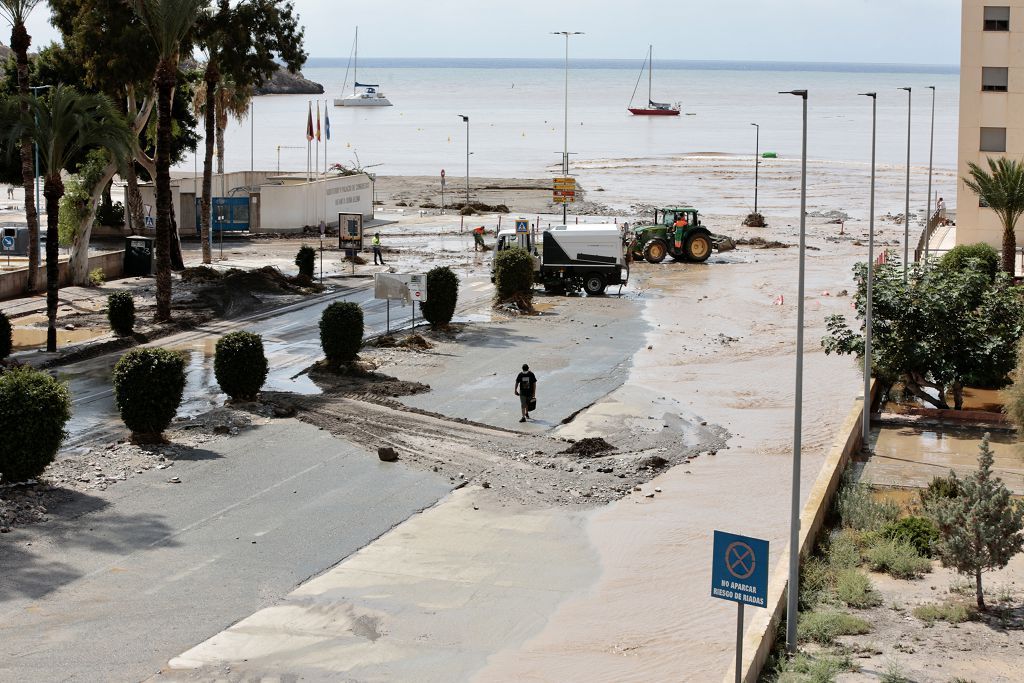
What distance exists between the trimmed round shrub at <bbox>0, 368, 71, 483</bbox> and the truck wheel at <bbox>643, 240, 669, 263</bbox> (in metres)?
37.6

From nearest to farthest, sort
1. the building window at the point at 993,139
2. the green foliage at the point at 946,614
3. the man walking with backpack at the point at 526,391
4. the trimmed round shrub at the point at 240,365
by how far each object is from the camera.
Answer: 1. the green foliage at the point at 946,614
2. the man walking with backpack at the point at 526,391
3. the trimmed round shrub at the point at 240,365
4. the building window at the point at 993,139

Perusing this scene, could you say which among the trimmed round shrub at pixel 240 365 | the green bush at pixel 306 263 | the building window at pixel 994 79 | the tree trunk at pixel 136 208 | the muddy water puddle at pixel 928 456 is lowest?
the muddy water puddle at pixel 928 456

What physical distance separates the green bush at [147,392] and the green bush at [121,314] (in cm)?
1192

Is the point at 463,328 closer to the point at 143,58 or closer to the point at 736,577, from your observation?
the point at 143,58

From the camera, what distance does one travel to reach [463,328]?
3944 cm

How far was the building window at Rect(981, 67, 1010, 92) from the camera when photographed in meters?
55.4

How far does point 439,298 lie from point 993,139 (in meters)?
29.3

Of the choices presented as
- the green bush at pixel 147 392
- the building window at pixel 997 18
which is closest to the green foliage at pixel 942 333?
the green bush at pixel 147 392

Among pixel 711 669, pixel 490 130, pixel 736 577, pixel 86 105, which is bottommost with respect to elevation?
pixel 711 669

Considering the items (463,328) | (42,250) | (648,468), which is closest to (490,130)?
(42,250)

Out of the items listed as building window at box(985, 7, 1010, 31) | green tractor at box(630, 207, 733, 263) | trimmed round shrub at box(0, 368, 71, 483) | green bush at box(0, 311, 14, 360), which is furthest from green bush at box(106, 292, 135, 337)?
building window at box(985, 7, 1010, 31)

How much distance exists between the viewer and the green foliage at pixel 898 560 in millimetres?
19797

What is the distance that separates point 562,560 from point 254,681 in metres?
6.01

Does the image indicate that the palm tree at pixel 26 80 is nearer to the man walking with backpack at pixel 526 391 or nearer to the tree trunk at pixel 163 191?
the tree trunk at pixel 163 191
